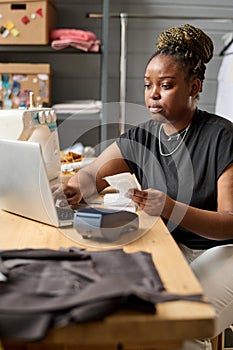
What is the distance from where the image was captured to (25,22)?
3.26 m

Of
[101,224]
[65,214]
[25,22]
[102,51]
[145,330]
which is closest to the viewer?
[145,330]

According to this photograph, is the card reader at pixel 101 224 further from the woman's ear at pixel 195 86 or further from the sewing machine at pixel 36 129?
the woman's ear at pixel 195 86

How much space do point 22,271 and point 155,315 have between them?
0.28 m

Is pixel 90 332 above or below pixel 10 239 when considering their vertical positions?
above

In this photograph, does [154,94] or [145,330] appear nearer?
[145,330]

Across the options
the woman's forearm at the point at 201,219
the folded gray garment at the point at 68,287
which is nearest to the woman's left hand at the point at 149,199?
the woman's forearm at the point at 201,219

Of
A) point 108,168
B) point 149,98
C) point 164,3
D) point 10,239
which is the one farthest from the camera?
point 164,3

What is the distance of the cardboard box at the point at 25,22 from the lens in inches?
127

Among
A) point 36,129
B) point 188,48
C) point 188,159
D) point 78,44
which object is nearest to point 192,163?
point 188,159

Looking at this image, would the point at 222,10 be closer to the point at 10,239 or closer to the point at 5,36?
the point at 5,36

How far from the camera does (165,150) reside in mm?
1812

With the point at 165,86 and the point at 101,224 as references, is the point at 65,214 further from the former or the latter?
the point at 165,86

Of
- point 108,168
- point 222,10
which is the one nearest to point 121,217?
point 108,168

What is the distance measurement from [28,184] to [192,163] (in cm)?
53
